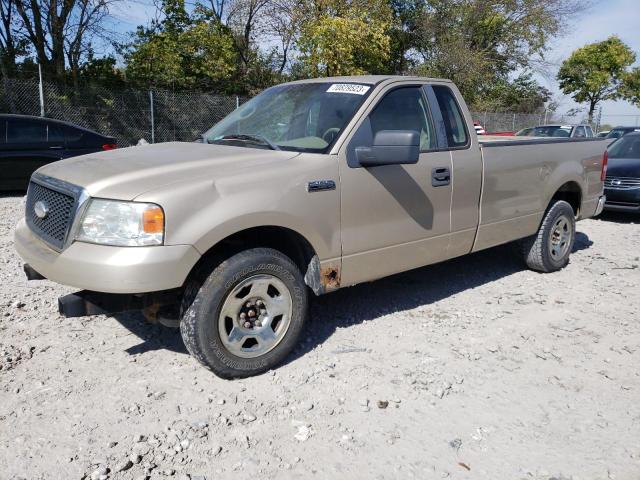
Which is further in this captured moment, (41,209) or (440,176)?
(440,176)

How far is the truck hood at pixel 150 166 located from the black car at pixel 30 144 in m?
6.82

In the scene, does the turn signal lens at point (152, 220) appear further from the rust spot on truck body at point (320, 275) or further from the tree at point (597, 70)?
the tree at point (597, 70)

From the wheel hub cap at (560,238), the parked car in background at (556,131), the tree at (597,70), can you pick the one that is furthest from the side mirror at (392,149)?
the tree at (597,70)

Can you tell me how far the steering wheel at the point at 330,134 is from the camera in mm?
3834

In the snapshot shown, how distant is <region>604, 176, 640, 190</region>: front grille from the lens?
9.29 metres

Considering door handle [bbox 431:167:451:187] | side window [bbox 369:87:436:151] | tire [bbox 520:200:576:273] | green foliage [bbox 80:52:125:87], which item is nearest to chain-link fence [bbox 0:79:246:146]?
green foliage [bbox 80:52:125:87]

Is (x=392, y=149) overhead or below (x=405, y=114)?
below

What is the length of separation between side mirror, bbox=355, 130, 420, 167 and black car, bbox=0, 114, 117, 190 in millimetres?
8006

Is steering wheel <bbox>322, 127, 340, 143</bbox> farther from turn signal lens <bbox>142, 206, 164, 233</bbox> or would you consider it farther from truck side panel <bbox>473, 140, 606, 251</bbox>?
truck side panel <bbox>473, 140, 606, 251</bbox>

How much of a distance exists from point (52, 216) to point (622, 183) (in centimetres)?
918

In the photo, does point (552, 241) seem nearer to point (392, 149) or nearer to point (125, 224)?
point (392, 149)

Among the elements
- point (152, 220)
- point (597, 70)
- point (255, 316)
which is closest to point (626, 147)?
point (255, 316)

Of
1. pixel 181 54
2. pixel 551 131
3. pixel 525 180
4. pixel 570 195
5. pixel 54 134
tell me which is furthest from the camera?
pixel 181 54

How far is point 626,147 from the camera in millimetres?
10562
